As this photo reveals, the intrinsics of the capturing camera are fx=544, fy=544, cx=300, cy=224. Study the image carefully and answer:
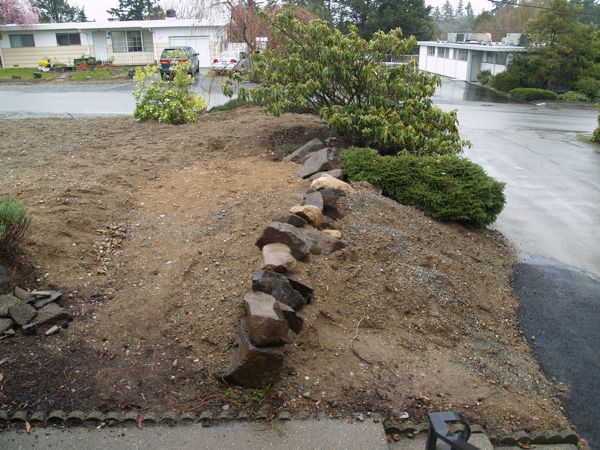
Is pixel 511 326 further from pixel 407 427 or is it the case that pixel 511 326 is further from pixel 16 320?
pixel 16 320

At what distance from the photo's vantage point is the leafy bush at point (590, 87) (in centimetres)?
3042

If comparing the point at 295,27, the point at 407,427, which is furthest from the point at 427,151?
the point at 407,427

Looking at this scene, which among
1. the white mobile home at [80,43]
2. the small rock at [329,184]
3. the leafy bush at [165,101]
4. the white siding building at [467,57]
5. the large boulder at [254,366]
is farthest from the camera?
the white mobile home at [80,43]

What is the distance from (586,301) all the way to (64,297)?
5.25 metres

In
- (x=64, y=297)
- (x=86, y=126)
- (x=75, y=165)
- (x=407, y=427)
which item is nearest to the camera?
(x=407, y=427)

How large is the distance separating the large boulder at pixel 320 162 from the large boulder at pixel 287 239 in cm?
284

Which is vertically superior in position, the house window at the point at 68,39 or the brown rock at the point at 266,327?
the house window at the point at 68,39

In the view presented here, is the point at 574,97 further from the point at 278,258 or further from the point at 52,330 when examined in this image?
the point at 52,330

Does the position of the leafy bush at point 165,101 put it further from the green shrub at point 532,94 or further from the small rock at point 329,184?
the green shrub at point 532,94

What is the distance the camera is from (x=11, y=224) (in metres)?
4.93

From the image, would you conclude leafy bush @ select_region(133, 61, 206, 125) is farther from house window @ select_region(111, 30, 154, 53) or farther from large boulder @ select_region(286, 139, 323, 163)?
house window @ select_region(111, 30, 154, 53)

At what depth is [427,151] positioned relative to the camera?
29.3 feet

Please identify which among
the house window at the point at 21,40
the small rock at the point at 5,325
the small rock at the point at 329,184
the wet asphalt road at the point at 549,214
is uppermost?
the house window at the point at 21,40

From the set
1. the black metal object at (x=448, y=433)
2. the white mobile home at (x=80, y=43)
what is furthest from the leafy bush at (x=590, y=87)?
the black metal object at (x=448, y=433)
